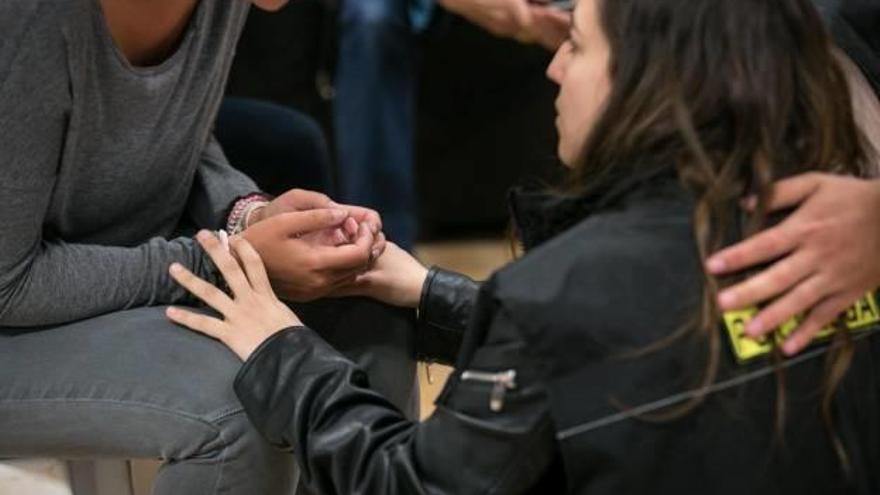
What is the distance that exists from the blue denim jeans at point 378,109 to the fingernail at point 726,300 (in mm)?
1653

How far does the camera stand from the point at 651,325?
3.32 feet

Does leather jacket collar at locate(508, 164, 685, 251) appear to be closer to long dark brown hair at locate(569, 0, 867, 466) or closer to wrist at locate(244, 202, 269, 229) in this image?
long dark brown hair at locate(569, 0, 867, 466)

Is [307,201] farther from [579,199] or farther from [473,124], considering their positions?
[473,124]

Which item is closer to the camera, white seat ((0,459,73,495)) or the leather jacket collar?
the leather jacket collar

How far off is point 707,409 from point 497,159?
2.09 meters

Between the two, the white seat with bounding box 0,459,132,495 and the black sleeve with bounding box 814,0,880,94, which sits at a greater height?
the black sleeve with bounding box 814,0,880,94

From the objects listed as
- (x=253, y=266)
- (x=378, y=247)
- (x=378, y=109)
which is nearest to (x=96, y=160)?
(x=253, y=266)

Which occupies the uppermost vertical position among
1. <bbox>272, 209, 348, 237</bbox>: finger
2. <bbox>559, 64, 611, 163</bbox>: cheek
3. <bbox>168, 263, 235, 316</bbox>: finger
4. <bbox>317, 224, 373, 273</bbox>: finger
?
<bbox>559, 64, 611, 163</bbox>: cheek

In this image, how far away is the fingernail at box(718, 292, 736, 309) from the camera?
3.33 ft

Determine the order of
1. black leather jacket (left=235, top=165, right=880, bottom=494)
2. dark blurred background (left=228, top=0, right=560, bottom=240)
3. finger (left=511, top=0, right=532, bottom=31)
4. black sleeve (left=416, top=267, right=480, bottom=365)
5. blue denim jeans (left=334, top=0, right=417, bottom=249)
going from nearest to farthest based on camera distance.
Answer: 1. black leather jacket (left=235, top=165, right=880, bottom=494)
2. black sleeve (left=416, top=267, right=480, bottom=365)
3. finger (left=511, top=0, right=532, bottom=31)
4. blue denim jeans (left=334, top=0, right=417, bottom=249)
5. dark blurred background (left=228, top=0, right=560, bottom=240)

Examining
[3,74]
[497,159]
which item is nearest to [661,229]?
[3,74]

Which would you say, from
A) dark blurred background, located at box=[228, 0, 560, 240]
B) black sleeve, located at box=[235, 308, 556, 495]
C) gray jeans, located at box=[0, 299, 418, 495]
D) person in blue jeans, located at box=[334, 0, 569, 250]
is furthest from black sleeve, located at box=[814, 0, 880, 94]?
dark blurred background, located at box=[228, 0, 560, 240]

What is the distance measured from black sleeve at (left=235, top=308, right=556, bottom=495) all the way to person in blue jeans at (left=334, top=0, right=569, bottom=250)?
4.64 feet

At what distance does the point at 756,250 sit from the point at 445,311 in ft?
1.65
